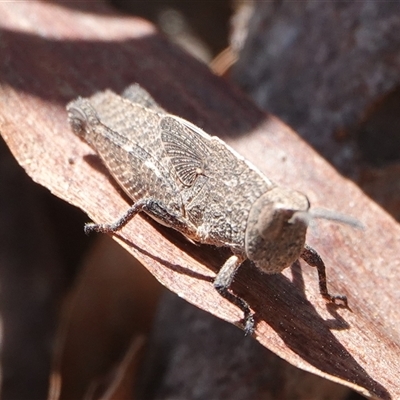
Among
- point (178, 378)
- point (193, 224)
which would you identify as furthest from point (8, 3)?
Answer: point (178, 378)

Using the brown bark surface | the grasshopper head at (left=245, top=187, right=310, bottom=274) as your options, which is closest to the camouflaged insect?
the grasshopper head at (left=245, top=187, right=310, bottom=274)

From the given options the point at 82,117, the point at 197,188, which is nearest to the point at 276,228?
the point at 197,188

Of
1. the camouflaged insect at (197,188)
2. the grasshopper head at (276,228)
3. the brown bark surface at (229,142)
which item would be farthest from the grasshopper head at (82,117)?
the grasshopper head at (276,228)

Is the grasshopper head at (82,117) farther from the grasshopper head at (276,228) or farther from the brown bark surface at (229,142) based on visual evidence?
the grasshopper head at (276,228)

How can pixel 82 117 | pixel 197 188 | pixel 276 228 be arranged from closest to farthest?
pixel 276 228
pixel 197 188
pixel 82 117

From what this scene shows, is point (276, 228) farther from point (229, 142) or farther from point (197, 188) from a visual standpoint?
point (229, 142)

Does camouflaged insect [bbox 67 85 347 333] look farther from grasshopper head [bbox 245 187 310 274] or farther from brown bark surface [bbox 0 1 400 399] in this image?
brown bark surface [bbox 0 1 400 399]

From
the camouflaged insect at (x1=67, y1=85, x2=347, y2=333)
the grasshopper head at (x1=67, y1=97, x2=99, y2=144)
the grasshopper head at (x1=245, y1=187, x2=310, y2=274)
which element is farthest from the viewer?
the grasshopper head at (x1=67, y1=97, x2=99, y2=144)

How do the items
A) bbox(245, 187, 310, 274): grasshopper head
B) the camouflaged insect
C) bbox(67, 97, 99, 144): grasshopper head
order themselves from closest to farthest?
bbox(245, 187, 310, 274): grasshopper head
the camouflaged insect
bbox(67, 97, 99, 144): grasshopper head
